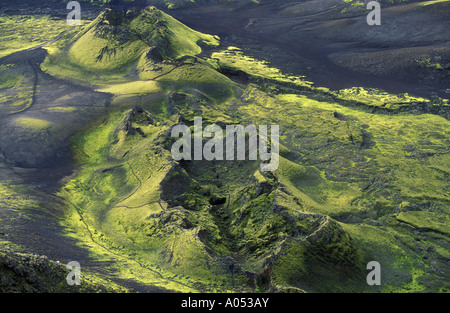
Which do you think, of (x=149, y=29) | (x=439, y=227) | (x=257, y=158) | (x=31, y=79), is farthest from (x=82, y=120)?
(x=439, y=227)

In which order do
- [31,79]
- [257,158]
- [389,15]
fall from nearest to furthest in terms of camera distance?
[257,158] < [31,79] < [389,15]

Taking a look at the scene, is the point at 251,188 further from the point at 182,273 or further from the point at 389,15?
the point at 389,15

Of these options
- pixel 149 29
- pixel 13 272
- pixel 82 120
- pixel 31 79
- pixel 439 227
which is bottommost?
pixel 439 227

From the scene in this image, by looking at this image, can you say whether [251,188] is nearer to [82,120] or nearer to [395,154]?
[395,154]

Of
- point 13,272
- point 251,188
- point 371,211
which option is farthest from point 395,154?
point 13,272

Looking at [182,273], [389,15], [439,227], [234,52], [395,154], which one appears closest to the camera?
[182,273]

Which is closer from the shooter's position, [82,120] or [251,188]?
[251,188]

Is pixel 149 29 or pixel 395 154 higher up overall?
pixel 149 29
